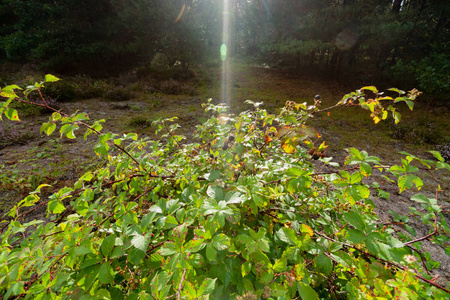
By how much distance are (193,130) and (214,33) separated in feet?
26.1

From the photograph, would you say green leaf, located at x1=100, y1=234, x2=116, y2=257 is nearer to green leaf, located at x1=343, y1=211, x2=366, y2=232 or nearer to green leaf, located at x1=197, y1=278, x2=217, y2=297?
green leaf, located at x1=197, y1=278, x2=217, y2=297

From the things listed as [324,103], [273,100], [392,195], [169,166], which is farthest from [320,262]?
[324,103]

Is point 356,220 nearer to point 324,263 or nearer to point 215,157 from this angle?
point 324,263

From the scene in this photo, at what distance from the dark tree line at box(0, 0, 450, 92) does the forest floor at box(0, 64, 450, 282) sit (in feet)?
6.52

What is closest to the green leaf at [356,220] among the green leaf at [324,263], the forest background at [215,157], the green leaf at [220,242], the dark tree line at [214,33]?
the forest background at [215,157]

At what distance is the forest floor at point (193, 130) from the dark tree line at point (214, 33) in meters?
1.99

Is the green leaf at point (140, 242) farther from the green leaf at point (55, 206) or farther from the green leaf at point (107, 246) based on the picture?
the green leaf at point (55, 206)

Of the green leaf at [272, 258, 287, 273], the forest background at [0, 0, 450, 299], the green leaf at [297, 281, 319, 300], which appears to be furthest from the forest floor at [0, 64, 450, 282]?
the green leaf at [297, 281, 319, 300]

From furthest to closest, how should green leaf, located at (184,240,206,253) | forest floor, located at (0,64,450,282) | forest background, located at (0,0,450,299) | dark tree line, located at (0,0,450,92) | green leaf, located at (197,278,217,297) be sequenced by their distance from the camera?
dark tree line, located at (0,0,450,92) → forest floor, located at (0,64,450,282) → forest background, located at (0,0,450,299) → green leaf, located at (184,240,206,253) → green leaf, located at (197,278,217,297)

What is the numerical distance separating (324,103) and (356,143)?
158 inches

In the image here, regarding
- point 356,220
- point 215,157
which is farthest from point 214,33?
point 356,220

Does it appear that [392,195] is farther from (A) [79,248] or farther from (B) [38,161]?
(B) [38,161]

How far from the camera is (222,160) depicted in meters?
1.40

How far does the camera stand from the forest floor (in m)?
3.17
